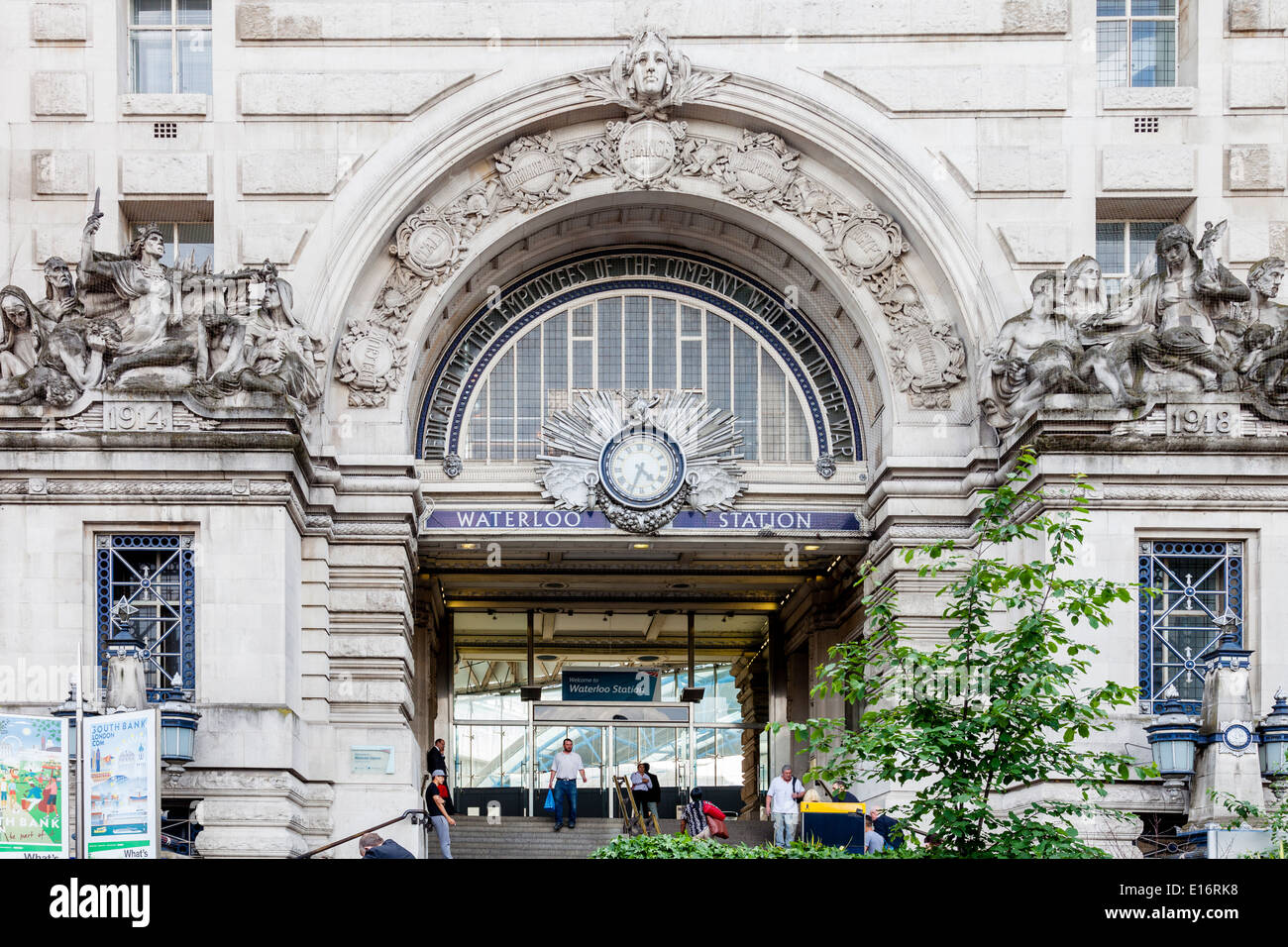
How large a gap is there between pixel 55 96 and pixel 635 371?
9813 millimetres

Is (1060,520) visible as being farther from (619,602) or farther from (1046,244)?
(619,602)

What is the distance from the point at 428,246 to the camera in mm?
30656

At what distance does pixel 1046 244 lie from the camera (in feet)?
100

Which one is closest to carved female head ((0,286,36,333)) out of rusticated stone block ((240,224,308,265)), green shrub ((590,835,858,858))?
rusticated stone block ((240,224,308,265))

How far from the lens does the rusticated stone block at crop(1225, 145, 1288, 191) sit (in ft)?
101

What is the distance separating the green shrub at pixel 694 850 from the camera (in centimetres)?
1897

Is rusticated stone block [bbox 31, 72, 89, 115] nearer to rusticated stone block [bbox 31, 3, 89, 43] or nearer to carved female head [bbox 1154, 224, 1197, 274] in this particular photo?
rusticated stone block [bbox 31, 3, 89, 43]

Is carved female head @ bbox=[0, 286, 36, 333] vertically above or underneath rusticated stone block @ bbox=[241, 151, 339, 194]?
underneath

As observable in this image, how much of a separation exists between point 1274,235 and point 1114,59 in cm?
377

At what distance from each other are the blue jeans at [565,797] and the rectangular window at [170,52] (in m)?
12.4

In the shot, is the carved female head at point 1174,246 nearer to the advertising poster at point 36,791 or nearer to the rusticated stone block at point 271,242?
the rusticated stone block at point 271,242

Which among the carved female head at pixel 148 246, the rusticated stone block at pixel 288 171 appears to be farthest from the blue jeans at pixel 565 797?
the carved female head at pixel 148 246

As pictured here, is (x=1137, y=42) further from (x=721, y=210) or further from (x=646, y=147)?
(x=646, y=147)

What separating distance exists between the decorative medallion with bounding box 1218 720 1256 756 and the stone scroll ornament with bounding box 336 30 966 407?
320 inches
